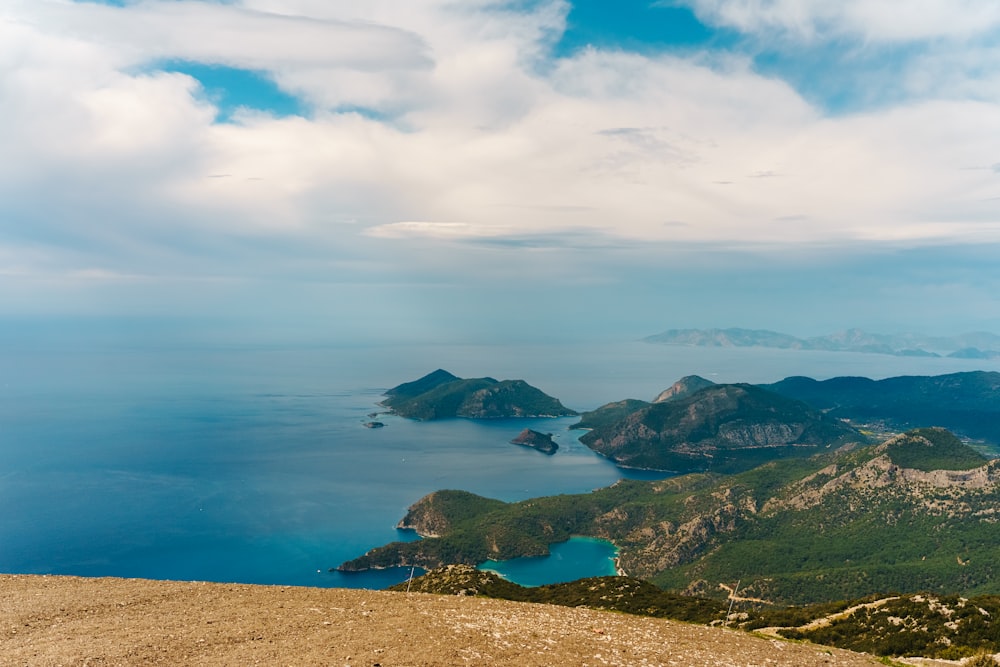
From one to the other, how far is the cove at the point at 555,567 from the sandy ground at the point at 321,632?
496 ft

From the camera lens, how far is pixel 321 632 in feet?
83.5

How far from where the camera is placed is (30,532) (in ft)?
563

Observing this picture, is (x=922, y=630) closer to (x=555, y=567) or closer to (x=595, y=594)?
(x=595, y=594)

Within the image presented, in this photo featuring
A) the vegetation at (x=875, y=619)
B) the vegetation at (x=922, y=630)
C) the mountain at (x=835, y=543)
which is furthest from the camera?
the mountain at (x=835, y=543)

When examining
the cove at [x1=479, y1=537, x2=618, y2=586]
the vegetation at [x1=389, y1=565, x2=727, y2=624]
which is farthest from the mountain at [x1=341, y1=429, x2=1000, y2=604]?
A: the vegetation at [x1=389, y1=565, x2=727, y2=624]

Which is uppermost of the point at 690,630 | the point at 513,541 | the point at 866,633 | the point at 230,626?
the point at 230,626

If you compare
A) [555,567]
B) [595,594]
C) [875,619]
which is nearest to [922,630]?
[875,619]

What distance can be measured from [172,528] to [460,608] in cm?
19750

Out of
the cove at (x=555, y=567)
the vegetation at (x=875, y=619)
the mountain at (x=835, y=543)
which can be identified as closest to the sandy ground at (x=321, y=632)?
the vegetation at (x=875, y=619)

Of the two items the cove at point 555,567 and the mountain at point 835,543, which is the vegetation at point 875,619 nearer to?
the mountain at point 835,543

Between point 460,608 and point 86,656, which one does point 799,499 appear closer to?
point 460,608

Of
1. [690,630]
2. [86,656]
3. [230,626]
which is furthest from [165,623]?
[690,630]

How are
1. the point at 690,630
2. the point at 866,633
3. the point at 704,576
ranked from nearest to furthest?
the point at 690,630
the point at 866,633
the point at 704,576

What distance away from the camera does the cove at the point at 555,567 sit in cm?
17538
